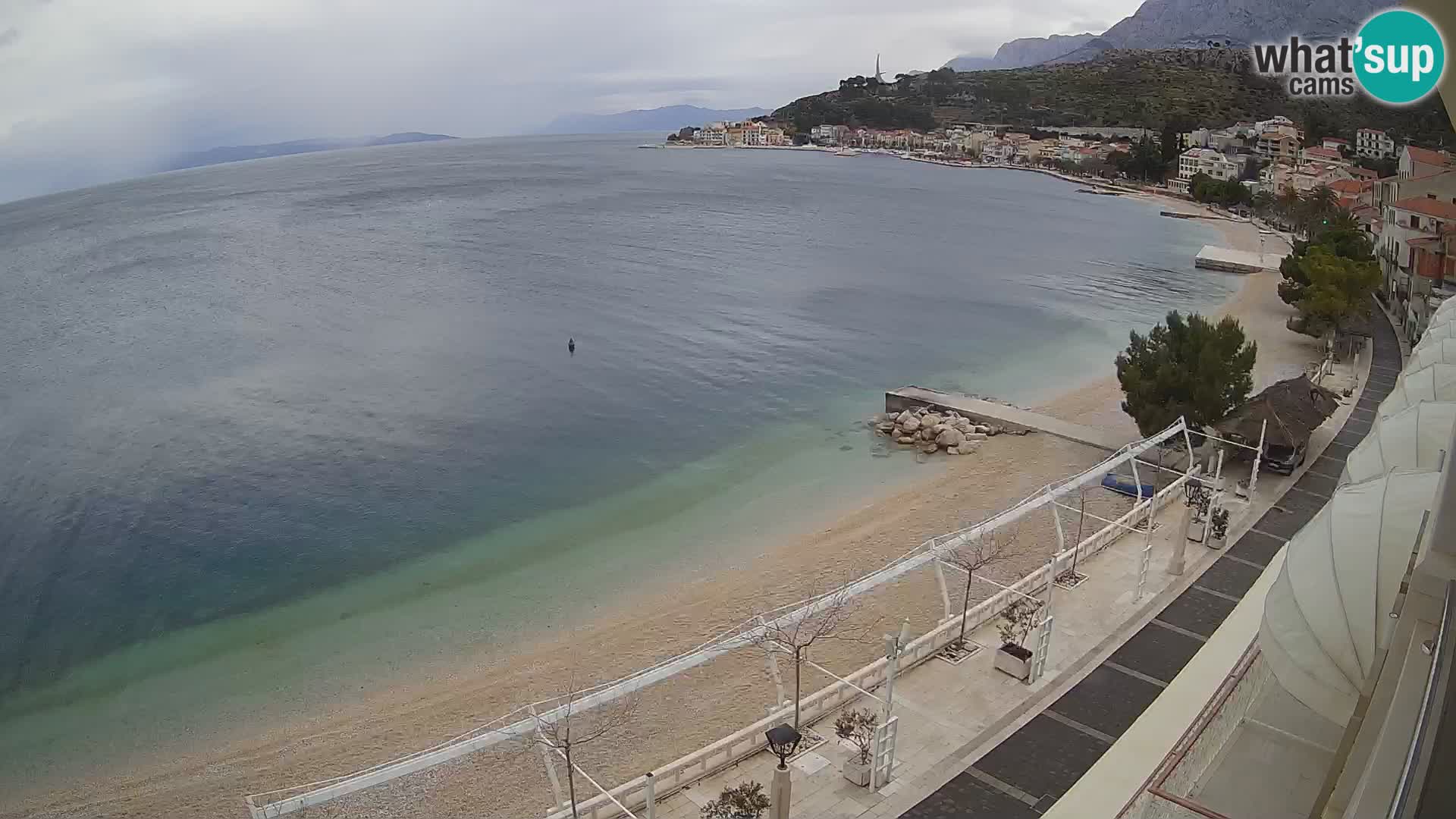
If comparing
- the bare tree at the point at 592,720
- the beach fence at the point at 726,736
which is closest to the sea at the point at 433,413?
the bare tree at the point at 592,720

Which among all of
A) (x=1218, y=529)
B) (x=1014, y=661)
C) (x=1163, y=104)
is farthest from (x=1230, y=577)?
(x=1163, y=104)

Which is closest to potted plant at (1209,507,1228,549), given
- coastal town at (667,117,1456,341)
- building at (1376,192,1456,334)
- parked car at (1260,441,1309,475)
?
parked car at (1260,441,1309,475)

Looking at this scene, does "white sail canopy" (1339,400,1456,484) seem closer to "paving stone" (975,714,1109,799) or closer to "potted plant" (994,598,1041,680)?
"paving stone" (975,714,1109,799)

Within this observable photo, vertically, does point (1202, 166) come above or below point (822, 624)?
above

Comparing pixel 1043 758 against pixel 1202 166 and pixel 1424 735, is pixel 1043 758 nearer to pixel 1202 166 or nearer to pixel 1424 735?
pixel 1424 735

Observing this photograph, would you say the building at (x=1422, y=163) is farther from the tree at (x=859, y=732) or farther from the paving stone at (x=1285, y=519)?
the tree at (x=859, y=732)

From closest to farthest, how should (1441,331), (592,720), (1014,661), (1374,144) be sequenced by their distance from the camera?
(1014,661), (592,720), (1441,331), (1374,144)

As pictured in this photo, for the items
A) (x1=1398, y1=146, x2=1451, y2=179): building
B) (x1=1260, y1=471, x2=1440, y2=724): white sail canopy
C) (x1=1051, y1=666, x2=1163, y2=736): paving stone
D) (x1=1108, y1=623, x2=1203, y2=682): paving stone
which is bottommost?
(x1=1108, y1=623, x2=1203, y2=682): paving stone

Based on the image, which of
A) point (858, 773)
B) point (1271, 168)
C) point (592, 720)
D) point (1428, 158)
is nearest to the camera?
point (858, 773)
